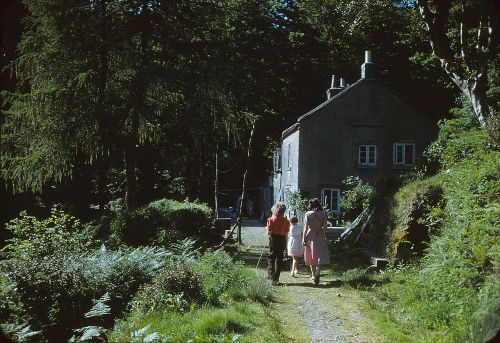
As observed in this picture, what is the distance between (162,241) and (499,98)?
1507 cm

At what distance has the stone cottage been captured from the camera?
1074 inches

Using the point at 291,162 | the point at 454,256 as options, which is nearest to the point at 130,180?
the point at 291,162

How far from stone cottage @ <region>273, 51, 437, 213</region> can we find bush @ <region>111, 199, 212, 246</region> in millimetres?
11247

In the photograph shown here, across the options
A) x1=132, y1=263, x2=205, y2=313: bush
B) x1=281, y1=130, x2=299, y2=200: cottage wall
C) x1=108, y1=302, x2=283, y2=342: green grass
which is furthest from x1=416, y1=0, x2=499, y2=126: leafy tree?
x1=281, y1=130, x2=299, y2=200: cottage wall

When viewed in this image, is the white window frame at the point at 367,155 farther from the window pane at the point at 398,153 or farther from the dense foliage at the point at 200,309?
the dense foliage at the point at 200,309

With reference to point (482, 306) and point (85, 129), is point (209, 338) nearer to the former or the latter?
point (482, 306)

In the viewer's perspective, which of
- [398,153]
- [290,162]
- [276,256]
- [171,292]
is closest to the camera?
[171,292]

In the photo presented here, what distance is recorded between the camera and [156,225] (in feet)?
56.1

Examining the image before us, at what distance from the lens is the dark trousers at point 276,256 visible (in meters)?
12.5

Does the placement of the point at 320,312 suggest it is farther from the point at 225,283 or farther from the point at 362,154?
the point at 362,154

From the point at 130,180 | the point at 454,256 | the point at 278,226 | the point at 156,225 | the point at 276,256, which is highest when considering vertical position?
the point at 130,180

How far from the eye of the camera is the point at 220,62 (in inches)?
719

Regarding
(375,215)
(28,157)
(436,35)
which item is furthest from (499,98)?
(28,157)

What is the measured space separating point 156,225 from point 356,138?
50.7ft
